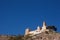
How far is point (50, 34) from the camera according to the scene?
76562mm

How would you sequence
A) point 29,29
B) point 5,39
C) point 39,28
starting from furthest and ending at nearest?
point 29,29 → point 39,28 → point 5,39

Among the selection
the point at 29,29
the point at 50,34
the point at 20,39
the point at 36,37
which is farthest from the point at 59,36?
the point at 29,29

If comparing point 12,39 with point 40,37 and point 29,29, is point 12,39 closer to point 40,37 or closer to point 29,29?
point 40,37

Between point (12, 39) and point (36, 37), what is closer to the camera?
point (36, 37)

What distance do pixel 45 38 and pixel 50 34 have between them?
18.9ft

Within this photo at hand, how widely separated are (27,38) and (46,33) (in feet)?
30.4

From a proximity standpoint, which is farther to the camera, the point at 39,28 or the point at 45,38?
the point at 39,28

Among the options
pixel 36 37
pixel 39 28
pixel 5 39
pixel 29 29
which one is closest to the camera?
pixel 36 37

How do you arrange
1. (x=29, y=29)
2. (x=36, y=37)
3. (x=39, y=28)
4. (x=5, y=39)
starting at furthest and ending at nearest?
(x=29, y=29) < (x=39, y=28) < (x=5, y=39) < (x=36, y=37)

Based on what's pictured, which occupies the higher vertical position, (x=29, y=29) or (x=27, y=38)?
(x=29, y=29)

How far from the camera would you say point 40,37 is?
2820 inches

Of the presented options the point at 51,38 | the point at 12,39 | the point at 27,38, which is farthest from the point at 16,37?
the point at 51,38

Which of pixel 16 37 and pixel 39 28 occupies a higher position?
pixel 39 28

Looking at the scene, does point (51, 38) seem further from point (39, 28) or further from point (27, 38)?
point (39, 28)
